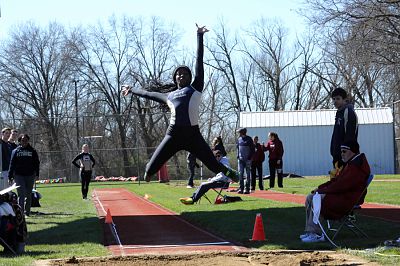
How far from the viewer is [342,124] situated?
10.5 metres

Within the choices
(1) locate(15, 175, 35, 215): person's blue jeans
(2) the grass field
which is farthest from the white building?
(1) locate(15, 175, 35, 215): person's blue jeans

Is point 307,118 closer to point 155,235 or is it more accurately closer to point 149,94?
point 155,235

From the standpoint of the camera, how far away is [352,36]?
26.1 m

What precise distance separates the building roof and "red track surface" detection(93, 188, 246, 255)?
2175 cm

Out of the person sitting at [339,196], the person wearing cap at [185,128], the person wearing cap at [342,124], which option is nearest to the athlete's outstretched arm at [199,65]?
the person wearing cap at [185,128]

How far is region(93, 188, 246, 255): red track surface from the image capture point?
9362 millimetres

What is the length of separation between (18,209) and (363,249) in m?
4.72

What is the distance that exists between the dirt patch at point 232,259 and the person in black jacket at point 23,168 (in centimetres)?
678

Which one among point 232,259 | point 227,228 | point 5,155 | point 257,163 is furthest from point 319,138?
point 232,259

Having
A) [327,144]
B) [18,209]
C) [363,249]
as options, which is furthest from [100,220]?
[327,144]

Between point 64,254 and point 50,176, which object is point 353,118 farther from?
point 50,176

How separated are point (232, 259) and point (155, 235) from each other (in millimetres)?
3255

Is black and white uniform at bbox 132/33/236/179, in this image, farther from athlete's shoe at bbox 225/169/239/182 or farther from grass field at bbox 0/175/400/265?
grass field at bbox 0/175/400/265

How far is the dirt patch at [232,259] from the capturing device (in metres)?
7.65
